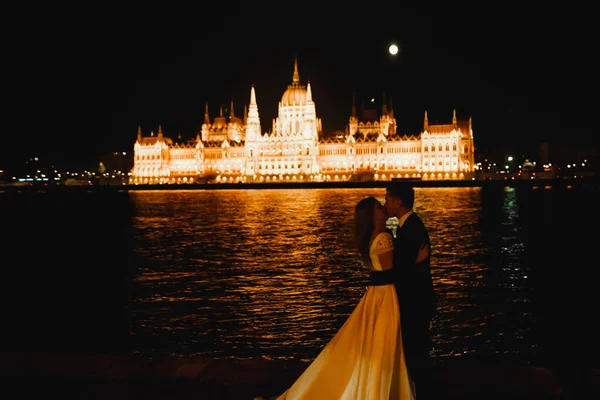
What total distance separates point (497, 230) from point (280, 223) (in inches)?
422

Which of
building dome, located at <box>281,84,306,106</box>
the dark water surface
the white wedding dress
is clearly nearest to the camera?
the white wedding dress

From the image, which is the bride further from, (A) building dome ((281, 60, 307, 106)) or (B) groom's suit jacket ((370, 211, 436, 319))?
(A) building dome ((281, 60, 307, 106))

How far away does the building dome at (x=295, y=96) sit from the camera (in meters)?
143

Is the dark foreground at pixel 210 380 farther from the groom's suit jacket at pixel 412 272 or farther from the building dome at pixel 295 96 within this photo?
the building dome at pixel 295 96

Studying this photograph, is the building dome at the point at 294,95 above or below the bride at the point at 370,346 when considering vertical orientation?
above

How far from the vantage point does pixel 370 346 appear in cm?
457

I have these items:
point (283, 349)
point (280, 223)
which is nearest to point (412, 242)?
point (283, 349)

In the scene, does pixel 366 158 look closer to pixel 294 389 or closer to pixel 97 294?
pixel 97 294

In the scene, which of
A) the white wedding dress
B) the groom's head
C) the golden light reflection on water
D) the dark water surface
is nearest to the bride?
the white wedding dress

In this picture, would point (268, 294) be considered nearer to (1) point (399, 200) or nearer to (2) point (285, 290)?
(2) point (285, 290)

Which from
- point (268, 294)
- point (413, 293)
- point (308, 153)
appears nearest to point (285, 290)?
point (268, 294)

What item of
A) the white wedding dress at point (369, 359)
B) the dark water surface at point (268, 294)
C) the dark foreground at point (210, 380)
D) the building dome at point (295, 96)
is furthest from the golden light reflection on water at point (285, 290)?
the building dome at point (295, 96)

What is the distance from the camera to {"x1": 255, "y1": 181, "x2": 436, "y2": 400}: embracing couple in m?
4.53

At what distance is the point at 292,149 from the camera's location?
440 feet
